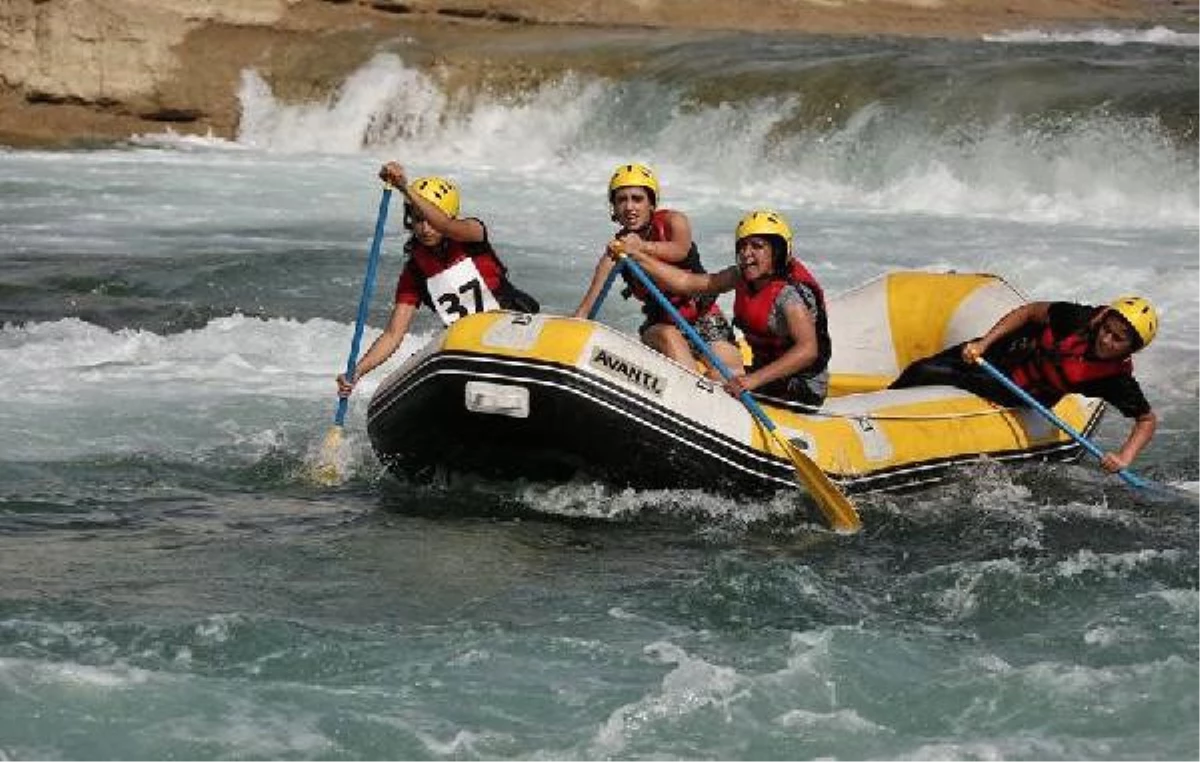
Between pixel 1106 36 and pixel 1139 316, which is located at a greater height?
pixel 1106 36

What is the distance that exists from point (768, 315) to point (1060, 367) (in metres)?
1.37

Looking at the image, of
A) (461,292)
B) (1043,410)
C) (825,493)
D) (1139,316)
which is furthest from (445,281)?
(1139,316)

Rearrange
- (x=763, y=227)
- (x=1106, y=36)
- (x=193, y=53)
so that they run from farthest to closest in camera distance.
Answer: (x=1106, y=36) < (x=193, y=53) < (x=763, y=227)

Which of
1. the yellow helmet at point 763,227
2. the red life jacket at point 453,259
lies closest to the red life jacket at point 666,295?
the yellow helmet at point 763,227

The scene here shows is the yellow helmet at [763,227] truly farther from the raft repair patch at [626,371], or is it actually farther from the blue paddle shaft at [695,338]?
the raft repair patch at [626,371]

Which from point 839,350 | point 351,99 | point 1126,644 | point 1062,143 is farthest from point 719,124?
point 1126,644

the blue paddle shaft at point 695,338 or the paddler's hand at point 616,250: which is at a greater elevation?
the paddler's hand at point 616,250

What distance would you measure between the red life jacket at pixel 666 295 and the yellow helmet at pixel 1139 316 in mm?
1648

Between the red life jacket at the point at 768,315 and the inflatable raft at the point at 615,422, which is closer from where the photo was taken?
the inflatable raft at the point at 615,422

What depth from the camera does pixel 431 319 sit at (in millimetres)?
13531

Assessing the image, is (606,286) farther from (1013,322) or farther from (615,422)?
(1013,322)

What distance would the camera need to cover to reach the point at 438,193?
8.66 meters

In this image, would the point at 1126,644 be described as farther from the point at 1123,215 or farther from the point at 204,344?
the point at 1123,215

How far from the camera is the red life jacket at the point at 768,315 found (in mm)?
8625
